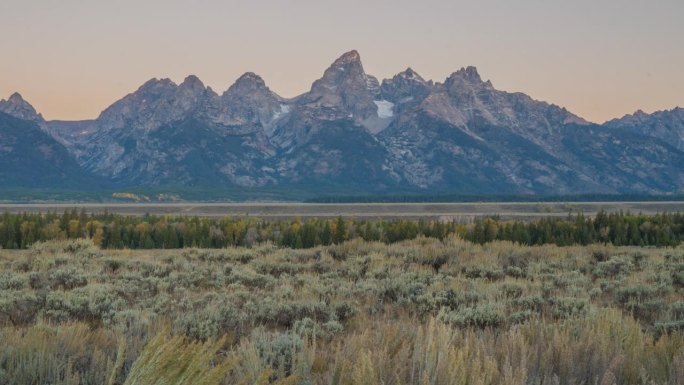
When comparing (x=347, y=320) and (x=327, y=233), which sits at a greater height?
(x=347, y=320)

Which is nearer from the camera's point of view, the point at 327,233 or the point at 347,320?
the point at 347,320

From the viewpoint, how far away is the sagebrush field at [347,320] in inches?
194

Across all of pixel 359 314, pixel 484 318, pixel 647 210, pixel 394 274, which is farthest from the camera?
pixel 647 210

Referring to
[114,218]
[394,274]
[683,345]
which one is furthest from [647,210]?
[683,345]

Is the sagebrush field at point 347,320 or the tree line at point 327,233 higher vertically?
the sagebrush field at point 347,320

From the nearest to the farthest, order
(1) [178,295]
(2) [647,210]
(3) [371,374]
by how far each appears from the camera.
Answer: (3) [371,374], (1) [178,295], (2) [647,210]

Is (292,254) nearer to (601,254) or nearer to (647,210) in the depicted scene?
(601,254)

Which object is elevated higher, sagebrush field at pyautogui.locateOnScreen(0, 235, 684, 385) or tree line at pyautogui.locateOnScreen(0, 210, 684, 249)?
sagebrush field at pyautogui.locateOnScreen(0, 235, 684, 385)

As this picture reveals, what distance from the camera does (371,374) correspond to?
3873 mm

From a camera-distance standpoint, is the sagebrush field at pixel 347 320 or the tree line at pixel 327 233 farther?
the tree line at pixel 327 233

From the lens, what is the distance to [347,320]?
1112cm

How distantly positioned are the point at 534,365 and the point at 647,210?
413ft

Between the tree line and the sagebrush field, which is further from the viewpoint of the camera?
the tree line

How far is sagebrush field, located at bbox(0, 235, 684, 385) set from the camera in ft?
16.2
